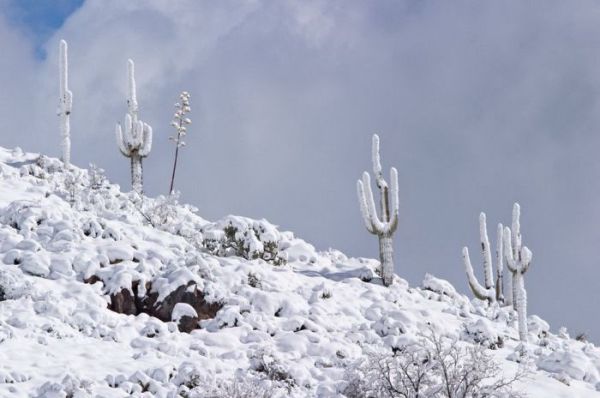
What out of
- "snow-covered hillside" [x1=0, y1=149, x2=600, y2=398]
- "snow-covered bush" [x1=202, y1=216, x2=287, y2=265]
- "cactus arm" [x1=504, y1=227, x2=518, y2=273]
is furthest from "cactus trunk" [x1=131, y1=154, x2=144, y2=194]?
"cactus arm" [x1=504, y1=227, x2=518, y2=273]

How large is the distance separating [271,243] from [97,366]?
851 cm

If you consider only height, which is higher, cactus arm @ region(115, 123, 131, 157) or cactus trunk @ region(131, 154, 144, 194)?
cactus arm @ region(115, 123, 131, 157)

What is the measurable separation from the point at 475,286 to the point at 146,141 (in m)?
12.4

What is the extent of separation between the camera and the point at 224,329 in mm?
14906

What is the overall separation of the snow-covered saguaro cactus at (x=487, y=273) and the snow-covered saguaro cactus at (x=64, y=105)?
1425cm

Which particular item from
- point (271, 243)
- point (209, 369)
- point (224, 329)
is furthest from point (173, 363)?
point (271, 243)

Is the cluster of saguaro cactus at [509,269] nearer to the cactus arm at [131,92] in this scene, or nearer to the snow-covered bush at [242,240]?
the snow-covered bush at [242,240]

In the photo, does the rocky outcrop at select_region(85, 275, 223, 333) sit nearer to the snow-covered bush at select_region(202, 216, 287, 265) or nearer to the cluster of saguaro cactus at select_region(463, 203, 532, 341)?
the snow-covered bush at select_region(202, 216, 287, 265)

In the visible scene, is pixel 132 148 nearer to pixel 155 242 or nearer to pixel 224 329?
pixel 155 242

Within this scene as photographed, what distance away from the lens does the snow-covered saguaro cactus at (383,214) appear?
71.7ft

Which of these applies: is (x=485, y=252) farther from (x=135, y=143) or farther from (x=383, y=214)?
(x=135, y=143)

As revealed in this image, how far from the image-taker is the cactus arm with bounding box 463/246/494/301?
80.5 ft

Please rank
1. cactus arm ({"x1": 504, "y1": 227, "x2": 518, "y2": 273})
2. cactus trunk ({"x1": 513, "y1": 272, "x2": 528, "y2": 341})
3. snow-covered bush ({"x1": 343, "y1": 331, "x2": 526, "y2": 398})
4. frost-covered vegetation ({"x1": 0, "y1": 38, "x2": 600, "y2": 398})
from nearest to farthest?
snow-covered bush ({"x1": 343, "y1": 331, "x2": 526, "y2": 398})
frost-covered vegetation ({"x1": 0, "y1": 38, "x2": 600, "y2": 398})
cactus trunk ({"x1": 513, "y1": 272, "x2": 528, "y2": 341})
cactus arm ({"x1": 504, "y1": 227, "x2": 518, "y2": 273})

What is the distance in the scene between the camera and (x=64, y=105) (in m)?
26.8
